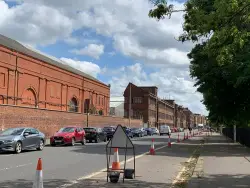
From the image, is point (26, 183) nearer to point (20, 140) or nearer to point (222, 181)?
point (222, 181)

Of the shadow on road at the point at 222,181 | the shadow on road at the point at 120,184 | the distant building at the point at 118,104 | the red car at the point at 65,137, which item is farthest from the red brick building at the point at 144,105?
the shadow on road at the point at 120,184

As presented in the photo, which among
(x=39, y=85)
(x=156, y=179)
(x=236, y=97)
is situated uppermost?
(x=39, y=85)

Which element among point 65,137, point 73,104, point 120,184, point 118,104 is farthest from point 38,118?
point 118,104

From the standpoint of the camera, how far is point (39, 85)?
50000 millimetres

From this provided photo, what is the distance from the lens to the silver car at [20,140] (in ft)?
70.5

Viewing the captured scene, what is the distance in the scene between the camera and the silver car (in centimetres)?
2150

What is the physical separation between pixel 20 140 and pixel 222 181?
13512 millimetres

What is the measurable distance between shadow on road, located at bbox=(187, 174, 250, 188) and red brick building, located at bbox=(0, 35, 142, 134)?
24452mm

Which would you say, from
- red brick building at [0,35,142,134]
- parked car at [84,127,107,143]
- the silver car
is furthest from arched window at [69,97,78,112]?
the silver car

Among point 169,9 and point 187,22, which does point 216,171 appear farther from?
point 169,9

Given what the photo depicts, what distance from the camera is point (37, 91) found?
1953 inches

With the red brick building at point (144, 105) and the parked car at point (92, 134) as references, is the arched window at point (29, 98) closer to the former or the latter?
the parked car at point (92, 134)

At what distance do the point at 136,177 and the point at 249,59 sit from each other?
34.0ft

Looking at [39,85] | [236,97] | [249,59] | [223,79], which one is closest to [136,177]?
[249,59]
